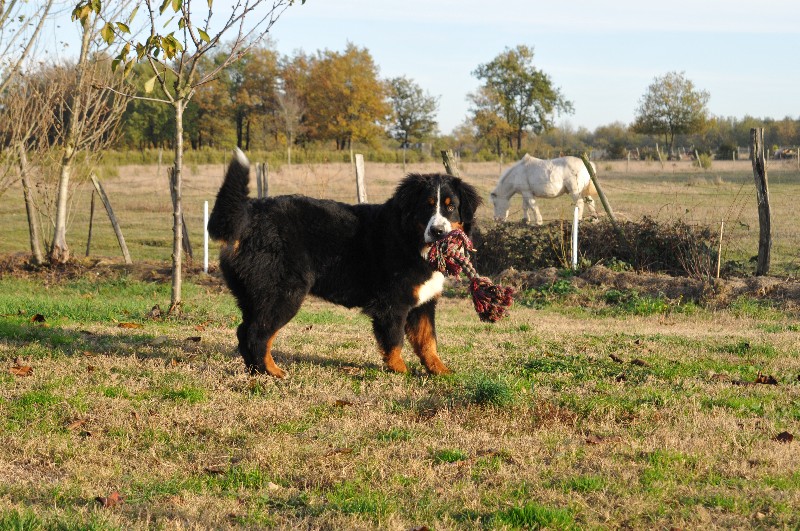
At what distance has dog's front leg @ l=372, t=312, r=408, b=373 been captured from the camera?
706 cm

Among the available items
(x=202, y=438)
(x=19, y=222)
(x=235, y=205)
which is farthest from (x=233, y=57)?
(x=19, y=222)

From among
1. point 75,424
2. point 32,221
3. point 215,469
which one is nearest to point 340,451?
point 215,469

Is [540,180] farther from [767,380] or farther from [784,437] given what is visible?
[784,437]

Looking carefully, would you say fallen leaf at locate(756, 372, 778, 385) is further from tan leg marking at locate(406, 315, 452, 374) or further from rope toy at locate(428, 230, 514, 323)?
tan leg marking at locate(406, 315, 452, 374)

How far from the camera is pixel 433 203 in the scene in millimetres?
6891

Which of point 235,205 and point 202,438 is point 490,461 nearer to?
point 202,438

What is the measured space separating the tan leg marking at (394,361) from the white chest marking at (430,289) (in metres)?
0.47

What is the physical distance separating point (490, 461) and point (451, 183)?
2.99m

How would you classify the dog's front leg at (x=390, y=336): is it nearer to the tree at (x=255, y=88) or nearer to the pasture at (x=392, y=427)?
the pasture at (x=392, y=427)

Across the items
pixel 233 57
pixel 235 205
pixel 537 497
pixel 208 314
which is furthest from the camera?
pixel 208 314

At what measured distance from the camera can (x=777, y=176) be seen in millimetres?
35188

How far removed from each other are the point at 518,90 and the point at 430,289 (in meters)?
64.9

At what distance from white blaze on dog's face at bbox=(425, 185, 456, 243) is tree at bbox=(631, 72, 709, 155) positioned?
5825 cm

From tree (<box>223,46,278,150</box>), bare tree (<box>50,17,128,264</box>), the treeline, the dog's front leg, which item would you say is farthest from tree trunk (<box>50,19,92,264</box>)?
tree (<box>223,46,278,150</box>)
